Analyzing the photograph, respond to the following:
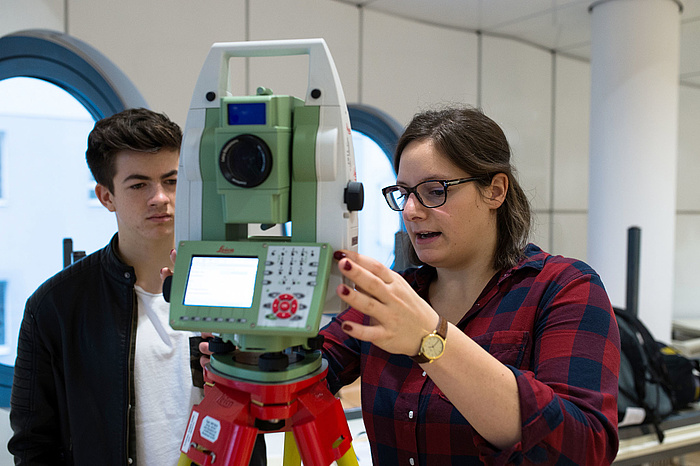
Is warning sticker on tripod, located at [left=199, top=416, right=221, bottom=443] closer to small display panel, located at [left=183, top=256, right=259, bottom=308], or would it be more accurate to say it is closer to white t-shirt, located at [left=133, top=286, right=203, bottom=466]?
small display panel, located at [left=183, top=256, right=259, bottom=308]

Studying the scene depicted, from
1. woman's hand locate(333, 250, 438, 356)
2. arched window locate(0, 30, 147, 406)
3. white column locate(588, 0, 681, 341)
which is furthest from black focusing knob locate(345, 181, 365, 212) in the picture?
white column locate(588, 0, 681, 341)

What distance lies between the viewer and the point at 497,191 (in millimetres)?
1300

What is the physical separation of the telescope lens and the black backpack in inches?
86.6

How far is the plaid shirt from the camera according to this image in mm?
891

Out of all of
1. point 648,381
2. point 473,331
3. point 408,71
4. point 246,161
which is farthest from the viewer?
point 408,71

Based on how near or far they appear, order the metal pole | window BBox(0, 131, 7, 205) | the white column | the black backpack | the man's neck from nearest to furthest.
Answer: the man's neck, the black backpack, window BBox(0, 131, 7, 205), the metal pole, the white column

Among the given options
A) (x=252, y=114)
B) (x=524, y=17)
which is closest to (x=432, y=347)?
(x=252, y=114)

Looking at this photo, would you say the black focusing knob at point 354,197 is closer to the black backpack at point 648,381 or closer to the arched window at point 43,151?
the arched window at point 43,151

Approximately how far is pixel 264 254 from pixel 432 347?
31cm

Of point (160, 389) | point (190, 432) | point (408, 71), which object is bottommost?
point (160, 389)

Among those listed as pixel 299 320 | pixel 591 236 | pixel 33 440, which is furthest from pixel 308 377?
pixel 591 236

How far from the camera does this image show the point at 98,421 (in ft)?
4.69

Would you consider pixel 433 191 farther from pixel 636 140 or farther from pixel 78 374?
pixel 636 140

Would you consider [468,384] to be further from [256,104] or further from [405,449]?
[256,104]
